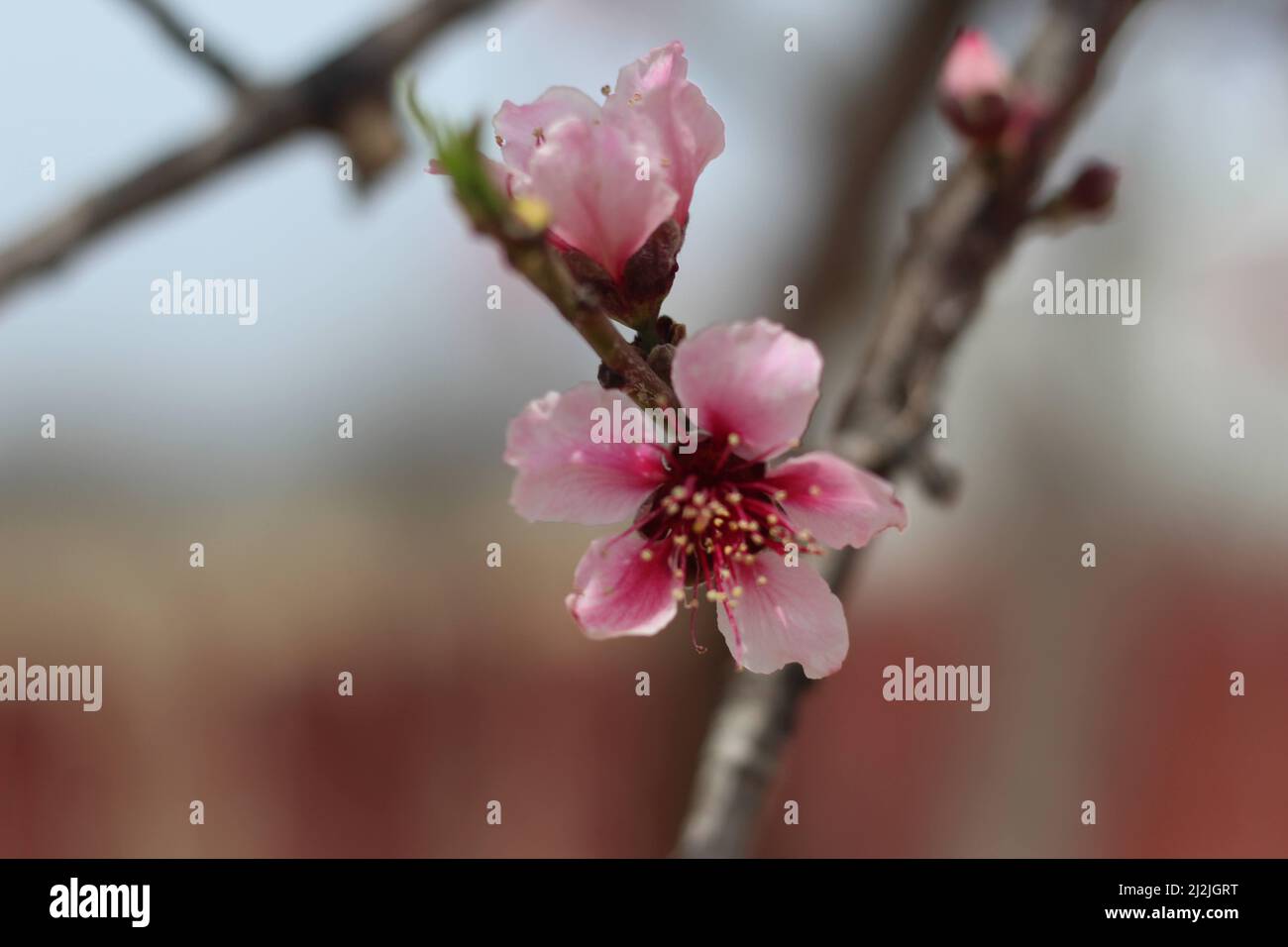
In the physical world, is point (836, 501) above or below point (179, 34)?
below

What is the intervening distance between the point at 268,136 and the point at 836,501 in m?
0.66

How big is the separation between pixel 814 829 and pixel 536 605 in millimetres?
1349

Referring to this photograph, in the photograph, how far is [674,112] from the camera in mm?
511

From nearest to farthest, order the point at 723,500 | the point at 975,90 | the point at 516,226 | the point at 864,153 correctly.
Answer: the point at 516,226, the point at 723,500, the point at 975,90, the point at 864,153

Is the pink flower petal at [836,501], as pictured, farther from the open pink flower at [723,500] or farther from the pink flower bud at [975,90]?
the pink flower bud at [975,90]

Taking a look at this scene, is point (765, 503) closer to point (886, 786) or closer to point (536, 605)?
point (536, 605)

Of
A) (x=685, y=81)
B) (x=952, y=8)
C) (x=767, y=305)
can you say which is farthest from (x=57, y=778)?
(x=685, y=81)

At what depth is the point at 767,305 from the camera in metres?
2.41

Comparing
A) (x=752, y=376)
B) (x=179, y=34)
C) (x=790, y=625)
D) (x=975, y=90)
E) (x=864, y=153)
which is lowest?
(x=790, y=625)

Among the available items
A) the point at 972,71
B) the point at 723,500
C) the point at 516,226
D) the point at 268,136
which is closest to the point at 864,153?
the point at 972,71

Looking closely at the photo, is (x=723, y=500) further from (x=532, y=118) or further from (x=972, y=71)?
(x=972, y=71)

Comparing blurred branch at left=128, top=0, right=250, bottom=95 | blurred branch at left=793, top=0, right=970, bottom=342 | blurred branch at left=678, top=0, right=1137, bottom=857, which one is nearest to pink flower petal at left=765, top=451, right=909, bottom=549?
blurred branch at left=678, top=0, right=1137, bottom=857

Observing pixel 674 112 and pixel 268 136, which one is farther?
pixel 268 136
